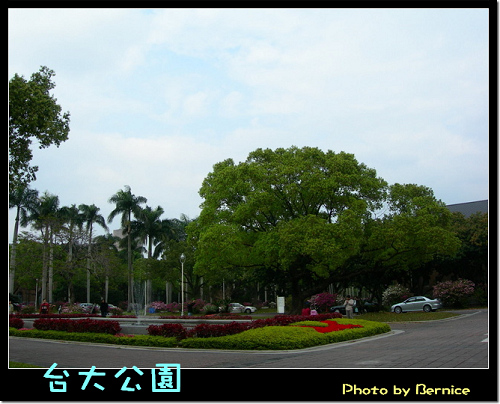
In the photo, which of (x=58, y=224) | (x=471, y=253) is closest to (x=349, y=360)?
(x=471, y=253)

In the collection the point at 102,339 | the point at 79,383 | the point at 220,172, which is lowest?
the point at 102,339

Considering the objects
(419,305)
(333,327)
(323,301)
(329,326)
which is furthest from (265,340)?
(419,305)

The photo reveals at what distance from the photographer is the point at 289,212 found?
33.4 meters

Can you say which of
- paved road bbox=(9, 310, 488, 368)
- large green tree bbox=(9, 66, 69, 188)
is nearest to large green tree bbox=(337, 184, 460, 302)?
paved road bbox=(9, 310, 488, 368)

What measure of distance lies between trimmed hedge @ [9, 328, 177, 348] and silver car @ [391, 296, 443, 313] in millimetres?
24269

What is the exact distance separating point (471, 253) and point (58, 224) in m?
34.6

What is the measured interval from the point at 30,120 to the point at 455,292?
34.2 m

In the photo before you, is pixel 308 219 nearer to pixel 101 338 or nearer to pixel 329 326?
pixel 329 326

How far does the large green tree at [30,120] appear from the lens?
38.8 feet

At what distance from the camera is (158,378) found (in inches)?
278

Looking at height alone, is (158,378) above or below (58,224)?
below

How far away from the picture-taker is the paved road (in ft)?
33.6

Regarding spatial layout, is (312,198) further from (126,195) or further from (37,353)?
(126,195)

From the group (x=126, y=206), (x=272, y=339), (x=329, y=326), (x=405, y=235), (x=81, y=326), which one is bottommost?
(x=81, y=326)
